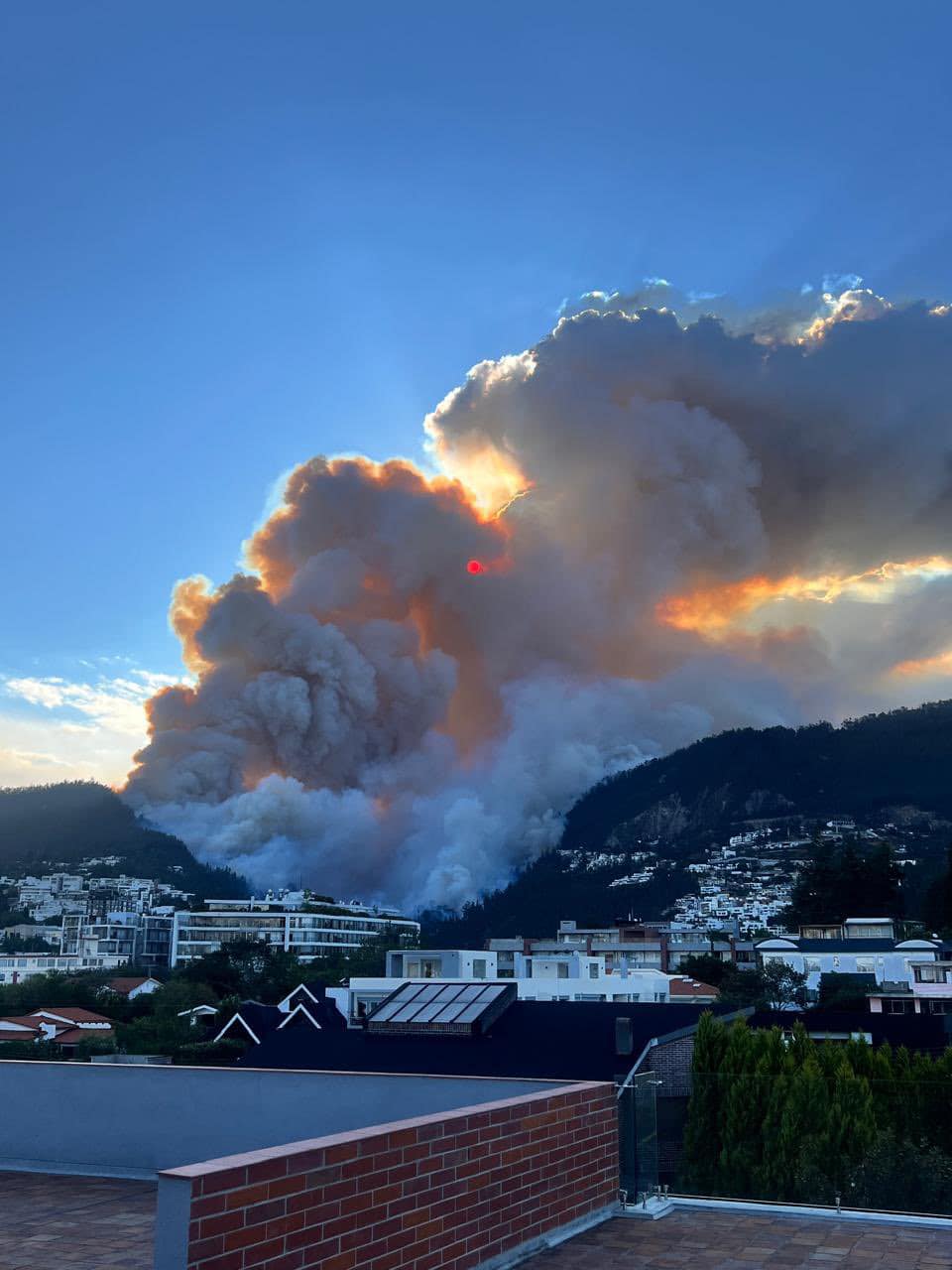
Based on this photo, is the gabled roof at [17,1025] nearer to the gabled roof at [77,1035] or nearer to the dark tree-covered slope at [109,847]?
the gabled roof at [77,1035]

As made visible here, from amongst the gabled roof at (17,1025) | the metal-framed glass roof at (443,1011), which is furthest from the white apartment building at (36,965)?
the metal-framed glass roof at (443,1011)

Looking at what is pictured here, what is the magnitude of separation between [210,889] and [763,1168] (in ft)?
546

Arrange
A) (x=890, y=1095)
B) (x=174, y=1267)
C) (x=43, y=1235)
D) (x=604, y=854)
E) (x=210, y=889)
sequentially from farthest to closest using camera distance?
(x=604, y=854)
(x=210, y=889)
(x=890, y=1095)
(x=43, y=1235)
(x=174, y=1267)

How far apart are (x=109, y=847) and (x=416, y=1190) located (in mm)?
188634

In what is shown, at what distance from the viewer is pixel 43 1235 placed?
22.7 ft

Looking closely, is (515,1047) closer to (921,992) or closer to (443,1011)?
(443,1011)

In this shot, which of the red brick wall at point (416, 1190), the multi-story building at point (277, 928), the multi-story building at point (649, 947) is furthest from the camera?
the multi-story building at point (277, 928)

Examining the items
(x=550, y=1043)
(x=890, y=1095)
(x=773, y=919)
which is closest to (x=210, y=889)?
(x=773, y=919)

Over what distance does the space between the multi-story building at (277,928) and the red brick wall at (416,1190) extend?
124 m

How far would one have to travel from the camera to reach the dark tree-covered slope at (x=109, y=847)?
169 meters

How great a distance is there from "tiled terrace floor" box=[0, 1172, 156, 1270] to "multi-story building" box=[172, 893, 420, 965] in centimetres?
12218

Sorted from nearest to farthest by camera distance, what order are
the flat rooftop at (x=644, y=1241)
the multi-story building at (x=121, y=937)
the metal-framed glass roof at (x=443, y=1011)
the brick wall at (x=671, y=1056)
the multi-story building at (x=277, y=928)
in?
1. the flat rooftop at (x=644, y=1241)
2. the brick wall at (x=671, y=1056)
3. the metal-framed glass roof at (x=443, y=1011)
4. the multi-story building at (x=121, y=937)
5. the multi-story building at (x=277, y=928)

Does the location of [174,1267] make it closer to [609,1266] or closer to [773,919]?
[609,1266]

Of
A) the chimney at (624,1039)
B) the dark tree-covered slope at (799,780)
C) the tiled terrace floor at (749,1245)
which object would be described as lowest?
the chimney at (624,1039)
